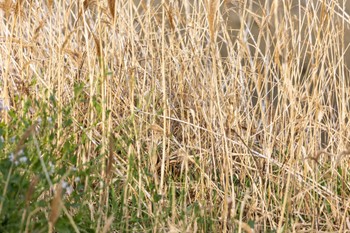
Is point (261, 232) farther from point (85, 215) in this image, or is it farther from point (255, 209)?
point (85, 215)

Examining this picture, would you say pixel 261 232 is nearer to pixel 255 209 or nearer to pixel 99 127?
pixel 255 209

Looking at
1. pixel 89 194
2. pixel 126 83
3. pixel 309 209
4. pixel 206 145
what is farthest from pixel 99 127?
pixel 309 209

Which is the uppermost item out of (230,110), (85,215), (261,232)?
(230,110)

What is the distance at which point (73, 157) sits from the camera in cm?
190

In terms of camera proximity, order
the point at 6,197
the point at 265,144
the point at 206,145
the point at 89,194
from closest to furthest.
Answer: the point at 6,197, the point at 89,194, the point at 265,144, the point at 206,145

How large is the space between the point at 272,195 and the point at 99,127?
0.68m

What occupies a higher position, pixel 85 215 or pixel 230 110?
pixel 230 110

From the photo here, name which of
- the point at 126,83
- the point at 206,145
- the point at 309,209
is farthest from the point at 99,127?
the point at 309,209

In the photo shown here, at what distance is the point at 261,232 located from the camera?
2.19m

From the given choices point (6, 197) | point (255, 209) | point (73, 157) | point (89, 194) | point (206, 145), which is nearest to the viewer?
point (6, 197)

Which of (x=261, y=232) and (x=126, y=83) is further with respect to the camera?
(x=126, y=83)

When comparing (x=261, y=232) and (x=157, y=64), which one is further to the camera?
(x=157, y=64)

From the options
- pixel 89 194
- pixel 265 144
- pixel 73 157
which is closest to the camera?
pixel 73 157

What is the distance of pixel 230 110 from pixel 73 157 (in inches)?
28.2
